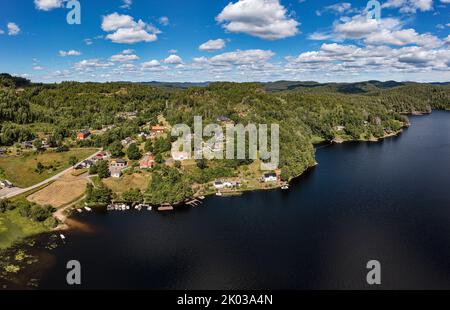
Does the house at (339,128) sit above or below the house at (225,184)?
above

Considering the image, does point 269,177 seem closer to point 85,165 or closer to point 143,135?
point 85,165

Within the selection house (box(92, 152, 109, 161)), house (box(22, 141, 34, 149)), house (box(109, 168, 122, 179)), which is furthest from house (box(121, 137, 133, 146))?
house (box(22, 141, 34, 149))

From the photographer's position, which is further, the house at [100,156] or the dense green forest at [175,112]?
the dense green forest at [175,112]

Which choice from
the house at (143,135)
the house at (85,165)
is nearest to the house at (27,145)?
the house at (85,165)

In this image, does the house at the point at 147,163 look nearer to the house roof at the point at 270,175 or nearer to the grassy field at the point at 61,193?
the grassy field at the point at 61,193

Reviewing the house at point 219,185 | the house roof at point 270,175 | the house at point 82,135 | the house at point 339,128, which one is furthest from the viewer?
the house at point 339,128

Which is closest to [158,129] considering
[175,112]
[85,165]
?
[175,112]
